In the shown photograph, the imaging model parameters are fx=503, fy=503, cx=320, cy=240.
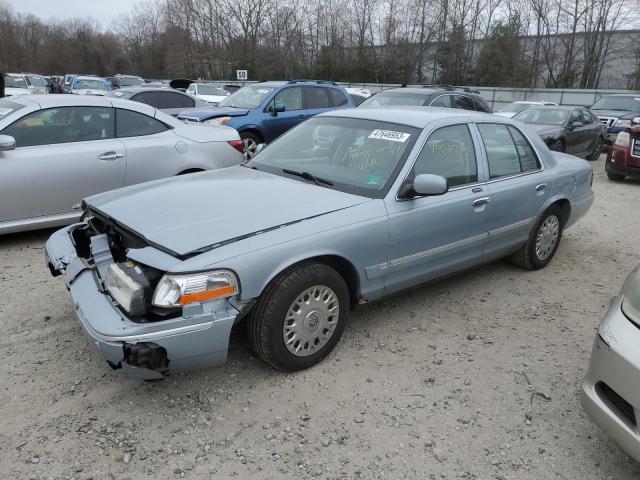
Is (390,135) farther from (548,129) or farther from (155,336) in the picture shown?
(548,129)

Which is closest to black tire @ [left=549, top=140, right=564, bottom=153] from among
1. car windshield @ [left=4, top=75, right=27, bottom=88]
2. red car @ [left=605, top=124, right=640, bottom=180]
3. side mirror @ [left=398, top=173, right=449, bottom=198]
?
red car @ [left=605, top=124, right=640, bottom=180]

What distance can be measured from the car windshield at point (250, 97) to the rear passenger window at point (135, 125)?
4045 mm

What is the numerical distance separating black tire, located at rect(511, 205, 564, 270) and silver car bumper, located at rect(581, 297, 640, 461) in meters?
2.45

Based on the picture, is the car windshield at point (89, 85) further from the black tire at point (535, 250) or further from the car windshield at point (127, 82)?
the black tire at point (535, 250)

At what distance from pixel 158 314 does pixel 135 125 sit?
3.82 metres

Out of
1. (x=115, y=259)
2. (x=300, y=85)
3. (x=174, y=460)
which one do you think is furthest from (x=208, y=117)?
(x=174, y=460)


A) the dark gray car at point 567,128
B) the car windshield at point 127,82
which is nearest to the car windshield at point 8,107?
the dark gray car at point 567,128

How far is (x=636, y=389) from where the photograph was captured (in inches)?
83.7

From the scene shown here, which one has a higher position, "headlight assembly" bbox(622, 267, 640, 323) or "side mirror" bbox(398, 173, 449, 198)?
"side mirror" bbox(398, 173, 449, 198)

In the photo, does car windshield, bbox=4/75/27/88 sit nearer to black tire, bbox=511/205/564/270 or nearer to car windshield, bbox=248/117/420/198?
car windshield, bbox=248/117/420/198

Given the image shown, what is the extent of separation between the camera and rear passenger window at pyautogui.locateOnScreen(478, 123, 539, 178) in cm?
427

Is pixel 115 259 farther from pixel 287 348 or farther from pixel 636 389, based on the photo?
pixel 636 389

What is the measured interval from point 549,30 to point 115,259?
1533 inches

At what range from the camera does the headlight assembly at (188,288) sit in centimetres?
257
